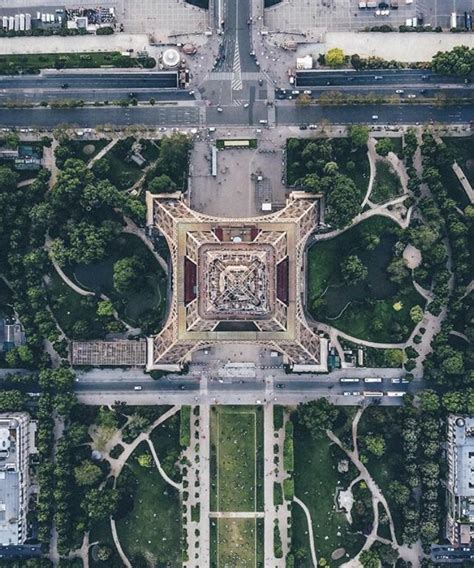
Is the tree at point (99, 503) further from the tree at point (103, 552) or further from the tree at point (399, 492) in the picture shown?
the tree at point (399, 492)

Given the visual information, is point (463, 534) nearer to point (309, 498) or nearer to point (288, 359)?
point (309, 498)

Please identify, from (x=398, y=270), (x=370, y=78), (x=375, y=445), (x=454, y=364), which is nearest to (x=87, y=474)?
(x=375, y=445)

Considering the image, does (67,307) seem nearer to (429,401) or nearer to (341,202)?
(341,202)

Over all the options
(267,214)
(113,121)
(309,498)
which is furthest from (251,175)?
(309,498)

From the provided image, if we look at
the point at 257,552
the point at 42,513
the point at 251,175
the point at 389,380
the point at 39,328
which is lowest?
the point at 257,552

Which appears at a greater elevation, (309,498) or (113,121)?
(113,121)

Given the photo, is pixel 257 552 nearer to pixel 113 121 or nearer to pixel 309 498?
pixel 309 498

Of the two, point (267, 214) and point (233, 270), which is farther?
point (267, 214)
